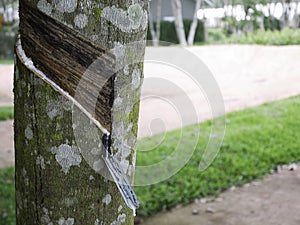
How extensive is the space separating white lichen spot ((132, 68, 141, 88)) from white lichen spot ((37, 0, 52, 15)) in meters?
0.23

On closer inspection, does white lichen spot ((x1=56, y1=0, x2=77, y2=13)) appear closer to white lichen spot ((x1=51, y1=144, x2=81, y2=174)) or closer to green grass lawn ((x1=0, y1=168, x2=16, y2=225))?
white lichen spot ((x1=51, y1=144, x2=81, y2=174))

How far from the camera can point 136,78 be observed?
1033 mm

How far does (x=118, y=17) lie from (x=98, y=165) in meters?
0.32

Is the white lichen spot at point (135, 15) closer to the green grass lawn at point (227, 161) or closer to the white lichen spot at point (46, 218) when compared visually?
A: the white lichen spot at point (46, 218)

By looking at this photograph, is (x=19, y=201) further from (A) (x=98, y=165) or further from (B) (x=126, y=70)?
(B) (x=126, y=70)

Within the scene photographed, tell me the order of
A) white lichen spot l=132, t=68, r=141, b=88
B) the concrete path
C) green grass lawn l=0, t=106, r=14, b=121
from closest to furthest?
white lichen spot l=132, t=68, r=141, b=88, green grass lawn l=0, t=106, r=14, b=121, the concrete path

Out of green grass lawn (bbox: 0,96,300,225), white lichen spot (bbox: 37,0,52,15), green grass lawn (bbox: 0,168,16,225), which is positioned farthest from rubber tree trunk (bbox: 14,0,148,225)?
green grass lawn (bbox: 0,168,16,225)

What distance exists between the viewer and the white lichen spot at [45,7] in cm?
93

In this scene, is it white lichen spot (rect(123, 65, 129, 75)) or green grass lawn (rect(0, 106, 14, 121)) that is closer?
white lichen spot (rect(123, 65, 129, 75))

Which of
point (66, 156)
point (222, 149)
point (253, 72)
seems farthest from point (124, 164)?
point (253, 72)

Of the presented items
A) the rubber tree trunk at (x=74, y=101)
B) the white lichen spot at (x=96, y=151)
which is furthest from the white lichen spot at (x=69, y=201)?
the white lichen spot at (x=96, y=151)

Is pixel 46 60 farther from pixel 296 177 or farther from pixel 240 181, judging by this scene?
pixel 296 177

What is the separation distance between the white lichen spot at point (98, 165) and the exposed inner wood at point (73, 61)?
0.10 meters

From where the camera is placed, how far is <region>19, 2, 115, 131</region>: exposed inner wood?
0.92 meters
